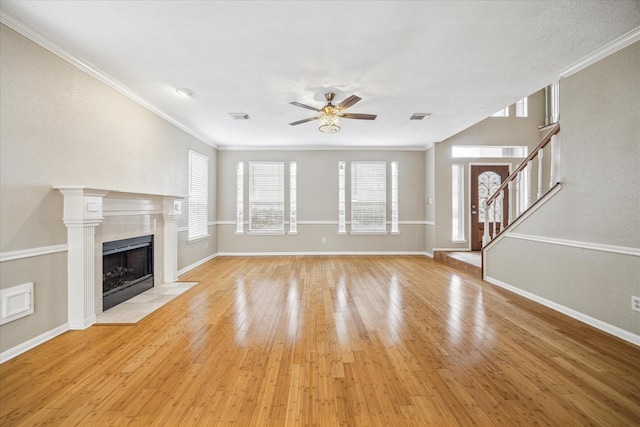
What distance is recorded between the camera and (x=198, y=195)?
20.5 feet

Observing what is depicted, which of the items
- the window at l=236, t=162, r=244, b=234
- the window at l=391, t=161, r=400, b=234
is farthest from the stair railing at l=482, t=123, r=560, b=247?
the window at l=236, t=162, r=244, b=234

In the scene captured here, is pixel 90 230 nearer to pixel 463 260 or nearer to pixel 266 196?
pixel 266 196

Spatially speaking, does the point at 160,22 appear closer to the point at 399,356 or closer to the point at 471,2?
the point at 471,2

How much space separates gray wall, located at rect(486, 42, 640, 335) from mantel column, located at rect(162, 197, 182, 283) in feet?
17.9

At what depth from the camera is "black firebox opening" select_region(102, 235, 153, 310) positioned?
3.50 m

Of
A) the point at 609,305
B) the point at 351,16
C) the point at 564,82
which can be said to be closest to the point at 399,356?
the point at 609,305

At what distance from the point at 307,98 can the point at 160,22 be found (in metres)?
2.00

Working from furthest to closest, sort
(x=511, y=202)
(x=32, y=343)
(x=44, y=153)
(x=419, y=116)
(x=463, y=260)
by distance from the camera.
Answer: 1. (x=463, y=260)
2. (x=419, y=116)
3. (x=511, y=202)
4. (x=44, y=153)
5. (x=32, y=343)

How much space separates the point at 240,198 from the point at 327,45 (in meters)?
5.25

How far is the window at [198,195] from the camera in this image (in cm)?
588

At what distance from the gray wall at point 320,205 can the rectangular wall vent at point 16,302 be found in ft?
16.1

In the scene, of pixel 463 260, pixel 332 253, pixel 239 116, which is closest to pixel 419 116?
pixel 463 260

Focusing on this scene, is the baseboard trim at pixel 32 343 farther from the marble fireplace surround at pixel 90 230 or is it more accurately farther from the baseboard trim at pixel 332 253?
the baseboard trim at pixel 332 253

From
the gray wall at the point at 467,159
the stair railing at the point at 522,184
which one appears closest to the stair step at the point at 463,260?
the gray wall at the point at 467,159
